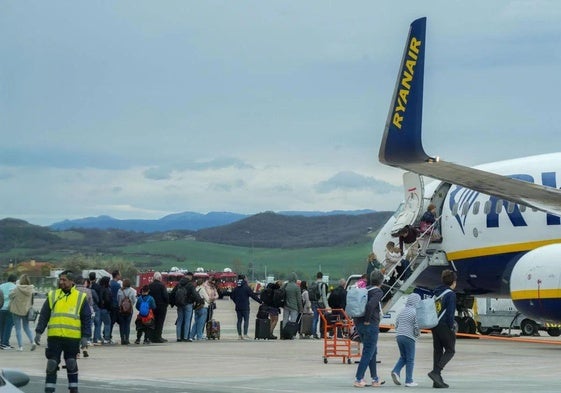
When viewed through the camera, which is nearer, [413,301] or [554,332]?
[413,301]

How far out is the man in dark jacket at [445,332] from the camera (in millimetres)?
18266

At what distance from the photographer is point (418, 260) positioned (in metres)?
32.4

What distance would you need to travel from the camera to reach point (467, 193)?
3147cm

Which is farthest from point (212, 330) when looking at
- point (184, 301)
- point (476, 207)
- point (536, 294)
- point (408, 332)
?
point (408, 332)

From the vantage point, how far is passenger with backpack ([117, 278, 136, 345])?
28781 millimetres

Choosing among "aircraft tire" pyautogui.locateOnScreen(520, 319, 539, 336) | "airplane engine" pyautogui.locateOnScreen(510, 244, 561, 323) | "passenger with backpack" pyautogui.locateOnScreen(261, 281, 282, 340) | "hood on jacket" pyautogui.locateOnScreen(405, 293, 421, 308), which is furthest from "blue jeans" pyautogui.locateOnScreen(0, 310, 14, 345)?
"aircraft tire" pyautogui.locateOnScreen(520, 319, 539, 336)

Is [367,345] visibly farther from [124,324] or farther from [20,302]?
[124,324]

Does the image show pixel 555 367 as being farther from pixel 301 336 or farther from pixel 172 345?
pixel 301 336

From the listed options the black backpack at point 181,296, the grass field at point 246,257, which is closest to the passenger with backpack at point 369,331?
the black backpack at point 181,296

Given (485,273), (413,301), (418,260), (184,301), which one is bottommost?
(413,301)

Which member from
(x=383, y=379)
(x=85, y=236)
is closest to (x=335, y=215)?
(x=85, y=236)

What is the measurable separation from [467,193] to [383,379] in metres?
12.1

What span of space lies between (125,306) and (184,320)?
273 cm

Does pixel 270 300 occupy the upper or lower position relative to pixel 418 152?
lower
